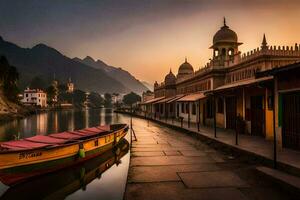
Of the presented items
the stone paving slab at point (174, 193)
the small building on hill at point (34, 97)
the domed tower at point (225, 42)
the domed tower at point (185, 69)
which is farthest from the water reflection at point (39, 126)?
the small building on hill at point (34, 97)

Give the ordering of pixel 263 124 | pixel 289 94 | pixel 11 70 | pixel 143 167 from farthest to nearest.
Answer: pixel 11 70, pixel 263 124, pixel 289 94, pixel 143 167

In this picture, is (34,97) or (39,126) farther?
(34,97)

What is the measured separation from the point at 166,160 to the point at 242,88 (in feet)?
33.4

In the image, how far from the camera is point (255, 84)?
55.7 ft

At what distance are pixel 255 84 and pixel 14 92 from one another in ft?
328

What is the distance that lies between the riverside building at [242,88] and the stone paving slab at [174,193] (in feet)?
16.0

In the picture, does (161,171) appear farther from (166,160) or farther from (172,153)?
(172,153)

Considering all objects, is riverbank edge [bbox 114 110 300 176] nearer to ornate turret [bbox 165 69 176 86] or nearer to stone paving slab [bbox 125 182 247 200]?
stone paving slab [bbox 125 182 247 200]

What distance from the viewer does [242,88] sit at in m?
20.5

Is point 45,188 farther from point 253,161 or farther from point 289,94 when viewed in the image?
point 289,94

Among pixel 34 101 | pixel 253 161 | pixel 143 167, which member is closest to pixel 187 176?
pixel 143 167

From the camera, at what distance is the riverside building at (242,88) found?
14633 mm

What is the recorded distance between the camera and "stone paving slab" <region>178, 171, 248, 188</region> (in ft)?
30.6

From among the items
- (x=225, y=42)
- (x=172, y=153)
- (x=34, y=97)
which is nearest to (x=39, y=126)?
(x=225, y=42)
